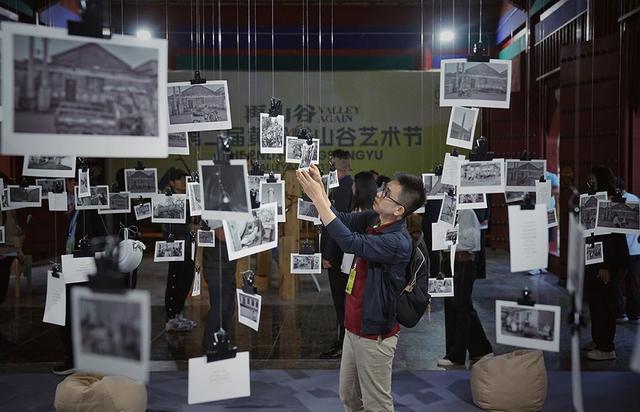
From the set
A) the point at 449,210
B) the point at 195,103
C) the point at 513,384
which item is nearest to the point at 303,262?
the point at 449,210

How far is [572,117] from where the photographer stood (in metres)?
7.32

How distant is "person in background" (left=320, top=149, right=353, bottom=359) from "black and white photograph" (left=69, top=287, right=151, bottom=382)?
3552mm

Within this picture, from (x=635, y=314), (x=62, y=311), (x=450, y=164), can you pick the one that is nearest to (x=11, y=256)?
(x=62, y=311)

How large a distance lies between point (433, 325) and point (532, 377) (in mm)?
2544

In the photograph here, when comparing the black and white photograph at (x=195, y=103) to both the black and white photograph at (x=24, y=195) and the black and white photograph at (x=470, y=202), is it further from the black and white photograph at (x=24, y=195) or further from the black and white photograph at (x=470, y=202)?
the black and white photograph at (x=24, y=195)

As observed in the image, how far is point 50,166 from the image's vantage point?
11.8 ft

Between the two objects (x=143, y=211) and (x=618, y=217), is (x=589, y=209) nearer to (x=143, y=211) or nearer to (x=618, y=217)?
(x=618, y=217)

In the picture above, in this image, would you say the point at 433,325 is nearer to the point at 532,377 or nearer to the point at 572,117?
the point at 532,377

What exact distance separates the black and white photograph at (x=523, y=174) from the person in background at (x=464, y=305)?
3.51 ft

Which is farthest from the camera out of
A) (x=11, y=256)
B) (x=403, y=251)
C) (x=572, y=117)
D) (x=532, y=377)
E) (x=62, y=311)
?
(x=572, y=117)

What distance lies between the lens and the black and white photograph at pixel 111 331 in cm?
122

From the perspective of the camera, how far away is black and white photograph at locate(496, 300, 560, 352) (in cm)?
187

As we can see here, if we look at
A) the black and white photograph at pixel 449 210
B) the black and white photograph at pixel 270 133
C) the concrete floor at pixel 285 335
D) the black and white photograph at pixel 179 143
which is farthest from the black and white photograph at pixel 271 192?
the concrete floor at pixel 285 335

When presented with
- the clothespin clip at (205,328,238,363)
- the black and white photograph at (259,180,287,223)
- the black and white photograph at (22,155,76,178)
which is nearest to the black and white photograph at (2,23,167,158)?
the clothespin clip at (205,328,238,363)
